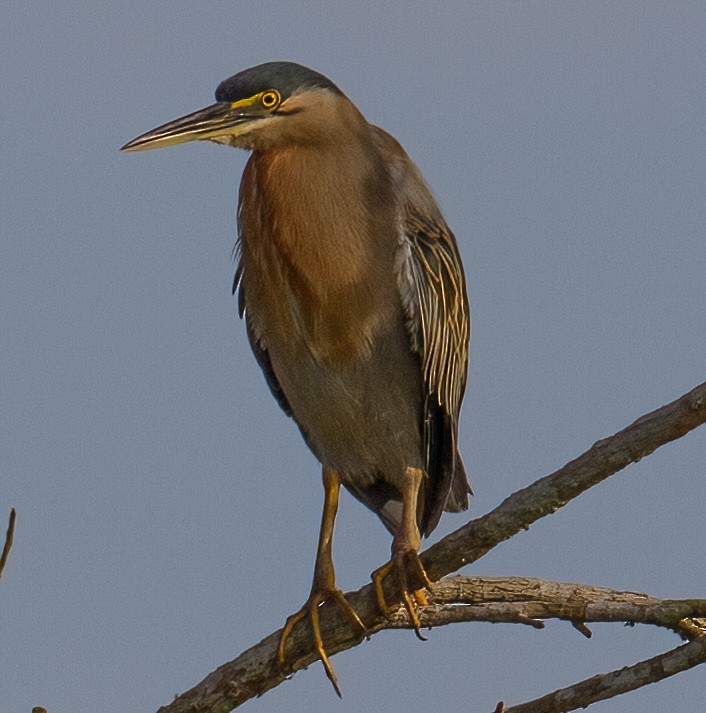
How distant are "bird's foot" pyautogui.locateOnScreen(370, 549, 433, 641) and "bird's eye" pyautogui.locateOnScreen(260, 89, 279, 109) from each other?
1565mm

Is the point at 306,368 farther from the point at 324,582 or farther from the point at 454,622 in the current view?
the point at 454,622

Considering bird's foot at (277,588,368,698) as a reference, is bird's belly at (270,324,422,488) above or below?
above

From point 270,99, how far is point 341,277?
645 millimetres

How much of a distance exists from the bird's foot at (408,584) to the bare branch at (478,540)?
0.10 feet

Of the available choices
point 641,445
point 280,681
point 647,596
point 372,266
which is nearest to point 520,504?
point 641,445

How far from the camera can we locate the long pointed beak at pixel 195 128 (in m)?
4.68

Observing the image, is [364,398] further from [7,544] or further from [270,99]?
[7,544]

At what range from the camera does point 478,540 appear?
374 cm

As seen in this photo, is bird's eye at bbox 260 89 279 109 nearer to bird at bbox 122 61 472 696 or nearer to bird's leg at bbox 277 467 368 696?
bird at bbox 122 61 472 696

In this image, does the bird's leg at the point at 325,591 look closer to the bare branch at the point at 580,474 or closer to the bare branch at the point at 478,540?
the bare branch at the point at 478,540

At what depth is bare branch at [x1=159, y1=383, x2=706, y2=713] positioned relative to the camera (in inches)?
137

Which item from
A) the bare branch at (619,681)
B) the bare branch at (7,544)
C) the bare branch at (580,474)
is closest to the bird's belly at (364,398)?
the bare branch at (580,474)

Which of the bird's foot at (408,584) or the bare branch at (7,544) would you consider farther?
the bird's foot at (408,584)

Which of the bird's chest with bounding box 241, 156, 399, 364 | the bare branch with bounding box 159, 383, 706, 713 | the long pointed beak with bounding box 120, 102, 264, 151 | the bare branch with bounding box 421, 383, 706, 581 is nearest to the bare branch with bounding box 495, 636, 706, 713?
the bare branch with bounding box 159, 383, 706, 713
